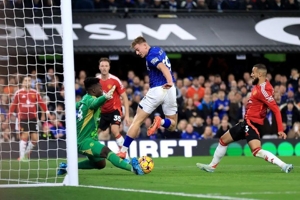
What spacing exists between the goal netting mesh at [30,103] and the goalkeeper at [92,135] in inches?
13.1

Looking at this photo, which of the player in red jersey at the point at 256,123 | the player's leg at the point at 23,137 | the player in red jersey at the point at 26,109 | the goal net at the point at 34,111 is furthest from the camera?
the player's leg at the point at 23,137

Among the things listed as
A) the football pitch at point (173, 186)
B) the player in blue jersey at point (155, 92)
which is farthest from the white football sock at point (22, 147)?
the player in blue jersey at point (155, 92)

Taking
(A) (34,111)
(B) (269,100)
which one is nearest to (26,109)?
(A) (34,111)

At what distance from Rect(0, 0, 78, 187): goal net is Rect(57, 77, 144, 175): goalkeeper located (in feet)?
0.91

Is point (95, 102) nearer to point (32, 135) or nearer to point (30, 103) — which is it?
point (30, 103)

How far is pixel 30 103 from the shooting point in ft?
56.9

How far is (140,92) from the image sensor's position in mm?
23188

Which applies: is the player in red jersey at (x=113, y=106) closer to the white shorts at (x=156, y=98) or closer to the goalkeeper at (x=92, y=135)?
the white shorts at (x=156, y=98)

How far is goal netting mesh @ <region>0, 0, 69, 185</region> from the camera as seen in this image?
43.1 ft

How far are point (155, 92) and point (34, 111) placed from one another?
4.95m

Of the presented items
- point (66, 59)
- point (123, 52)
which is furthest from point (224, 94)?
point (66, 59)

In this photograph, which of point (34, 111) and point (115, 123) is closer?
point (115, 123)

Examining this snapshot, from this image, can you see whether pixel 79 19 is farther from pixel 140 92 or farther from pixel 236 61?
pixel 236 61

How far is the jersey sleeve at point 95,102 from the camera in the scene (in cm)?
1181
